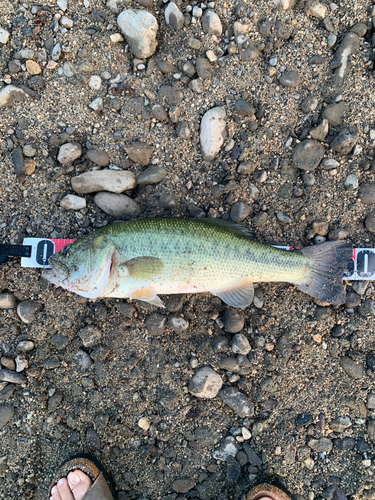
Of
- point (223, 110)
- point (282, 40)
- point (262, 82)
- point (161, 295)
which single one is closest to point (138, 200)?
point (161, 295)

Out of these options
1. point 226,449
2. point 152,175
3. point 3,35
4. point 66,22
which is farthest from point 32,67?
point 226,449

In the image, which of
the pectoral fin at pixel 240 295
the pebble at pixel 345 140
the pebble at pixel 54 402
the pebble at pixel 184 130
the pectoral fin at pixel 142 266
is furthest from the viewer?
the pebble at pixel 184 130

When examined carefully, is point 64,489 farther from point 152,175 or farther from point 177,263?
point 152,175

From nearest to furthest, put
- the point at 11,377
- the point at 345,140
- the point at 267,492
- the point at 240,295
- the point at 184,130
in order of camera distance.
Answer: the point at 267,492
the point at 240,295
the point at 11,377
the point at 345,140
the point at 184,130

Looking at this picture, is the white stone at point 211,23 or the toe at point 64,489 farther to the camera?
the white stone at point 211,23

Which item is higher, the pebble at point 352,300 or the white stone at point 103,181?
the white stone at point 103,181

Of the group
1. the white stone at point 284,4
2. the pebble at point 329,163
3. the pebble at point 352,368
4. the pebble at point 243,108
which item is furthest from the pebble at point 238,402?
the white stone at point 284,4

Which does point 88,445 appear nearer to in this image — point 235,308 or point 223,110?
point 235,308

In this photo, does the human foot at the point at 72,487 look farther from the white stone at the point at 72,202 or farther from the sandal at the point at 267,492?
the white stone at the point at 72,202
